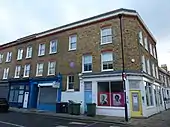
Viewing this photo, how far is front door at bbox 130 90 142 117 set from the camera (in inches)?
575

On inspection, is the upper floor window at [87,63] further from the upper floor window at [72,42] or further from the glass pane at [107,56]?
the upper floor window at [72,42]

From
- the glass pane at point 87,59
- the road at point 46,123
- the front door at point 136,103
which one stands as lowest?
the road at point 46,123

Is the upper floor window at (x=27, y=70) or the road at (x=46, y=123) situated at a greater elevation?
the upper floor window at (x=27, y=70)

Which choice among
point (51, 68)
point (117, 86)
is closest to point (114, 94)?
point (117, 86)

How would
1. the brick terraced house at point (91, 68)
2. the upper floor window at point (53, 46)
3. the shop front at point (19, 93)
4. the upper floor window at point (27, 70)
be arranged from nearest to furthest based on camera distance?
the brick terraced house at point (91, 68) < the upper floor window at point (53, 46) < the shop front at point (19, 93) < the upper floor window at point (27, 70)

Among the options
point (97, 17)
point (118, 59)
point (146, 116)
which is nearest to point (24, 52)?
point (97, 17)

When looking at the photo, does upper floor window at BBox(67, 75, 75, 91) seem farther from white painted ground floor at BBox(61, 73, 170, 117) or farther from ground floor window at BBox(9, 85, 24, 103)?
ground floor window at BBox(9, 85, 24, 103)

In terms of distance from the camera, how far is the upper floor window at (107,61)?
16531mm

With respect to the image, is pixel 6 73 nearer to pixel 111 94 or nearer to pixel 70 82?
pixel 70 82

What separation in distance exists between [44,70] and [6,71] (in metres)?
9.79

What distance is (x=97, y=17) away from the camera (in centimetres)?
1833

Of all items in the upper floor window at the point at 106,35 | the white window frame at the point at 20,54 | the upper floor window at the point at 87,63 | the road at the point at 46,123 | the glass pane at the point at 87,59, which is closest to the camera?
the road at the point at 46,123

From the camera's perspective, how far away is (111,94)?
15898 millimetres

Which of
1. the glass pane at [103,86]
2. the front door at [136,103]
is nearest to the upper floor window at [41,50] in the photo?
the glass pane at [103,86]
